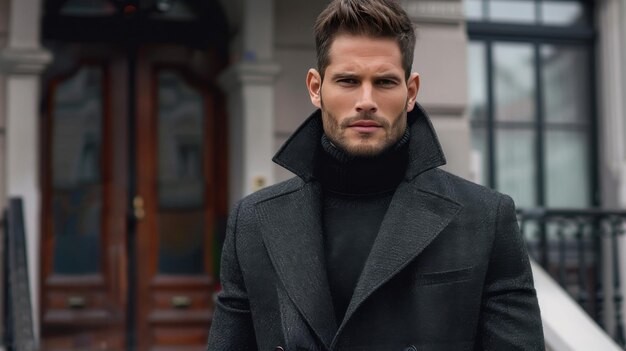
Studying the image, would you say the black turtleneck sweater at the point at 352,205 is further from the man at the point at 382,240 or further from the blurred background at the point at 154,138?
the blurred background at the point at 154,138

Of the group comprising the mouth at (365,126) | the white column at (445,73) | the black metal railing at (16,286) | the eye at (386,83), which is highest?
the white column at (445,73)

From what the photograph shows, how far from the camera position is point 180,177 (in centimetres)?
651

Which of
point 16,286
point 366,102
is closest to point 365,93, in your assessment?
point 366,102

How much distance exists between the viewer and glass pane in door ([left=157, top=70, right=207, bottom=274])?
646cm

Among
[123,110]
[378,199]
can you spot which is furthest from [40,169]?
[378,199]

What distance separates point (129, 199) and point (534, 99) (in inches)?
153

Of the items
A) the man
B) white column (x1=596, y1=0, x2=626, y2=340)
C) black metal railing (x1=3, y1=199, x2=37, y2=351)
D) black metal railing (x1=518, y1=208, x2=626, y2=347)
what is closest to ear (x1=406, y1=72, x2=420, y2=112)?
the man

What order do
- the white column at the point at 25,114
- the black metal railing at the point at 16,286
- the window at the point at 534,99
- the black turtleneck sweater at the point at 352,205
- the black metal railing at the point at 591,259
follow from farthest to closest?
the window at the point at 534,99 → the black metal railing at the point at 591,259 → the white column at the point at 25,114 → the black metal railing at the point at 16,286 → the black turtleneck sweater at the point at 352,205

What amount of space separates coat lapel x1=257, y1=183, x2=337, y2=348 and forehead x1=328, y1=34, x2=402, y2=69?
0.33 metres

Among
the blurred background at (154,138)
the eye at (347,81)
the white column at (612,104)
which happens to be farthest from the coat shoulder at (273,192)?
the white column at (612,104)

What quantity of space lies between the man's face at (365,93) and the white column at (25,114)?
4.32 metres

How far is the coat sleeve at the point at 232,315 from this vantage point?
209 centimetres

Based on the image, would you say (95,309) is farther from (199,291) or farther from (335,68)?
(335,68)

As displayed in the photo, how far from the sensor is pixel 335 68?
190cm
